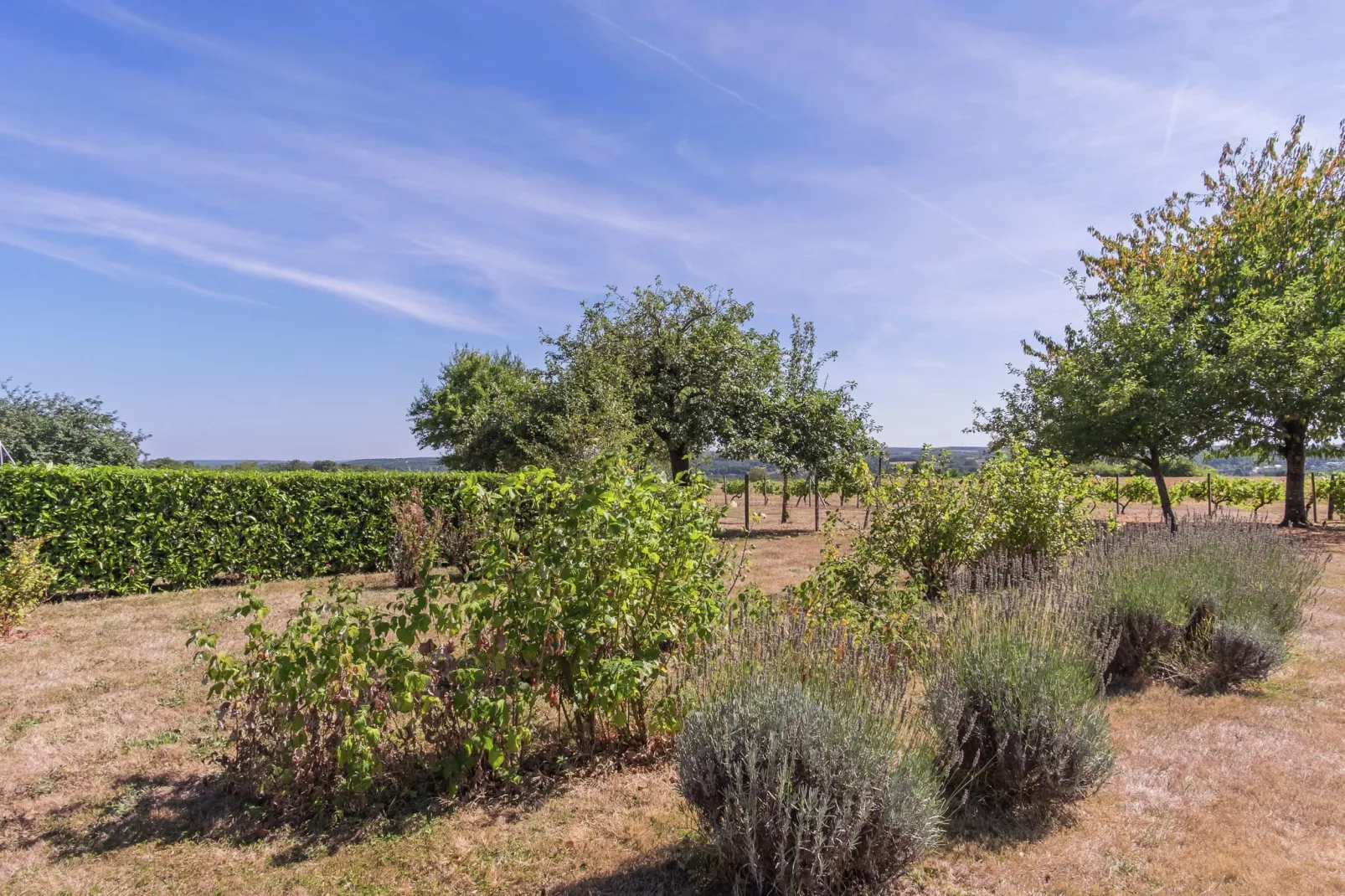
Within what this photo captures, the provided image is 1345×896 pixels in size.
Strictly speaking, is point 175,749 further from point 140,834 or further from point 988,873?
point 988,873

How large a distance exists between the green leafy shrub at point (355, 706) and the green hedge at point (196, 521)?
6.13m

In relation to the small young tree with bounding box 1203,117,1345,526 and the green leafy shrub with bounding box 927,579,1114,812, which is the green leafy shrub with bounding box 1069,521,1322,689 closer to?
the green leafy shrub with bounding box 927,579,1114,812

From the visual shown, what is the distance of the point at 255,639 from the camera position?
3.75 m

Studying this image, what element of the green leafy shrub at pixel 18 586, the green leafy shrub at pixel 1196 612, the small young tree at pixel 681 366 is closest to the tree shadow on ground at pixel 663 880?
the green leafy shrub at pixel 1196 612

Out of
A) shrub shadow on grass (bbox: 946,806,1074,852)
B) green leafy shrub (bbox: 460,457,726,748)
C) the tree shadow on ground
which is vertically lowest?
the tree shadow on ground

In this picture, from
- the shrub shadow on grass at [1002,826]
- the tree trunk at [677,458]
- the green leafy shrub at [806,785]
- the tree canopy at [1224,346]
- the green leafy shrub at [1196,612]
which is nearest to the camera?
the green leafy shrub at [806,785]

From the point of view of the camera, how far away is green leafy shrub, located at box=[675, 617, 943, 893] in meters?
2.54

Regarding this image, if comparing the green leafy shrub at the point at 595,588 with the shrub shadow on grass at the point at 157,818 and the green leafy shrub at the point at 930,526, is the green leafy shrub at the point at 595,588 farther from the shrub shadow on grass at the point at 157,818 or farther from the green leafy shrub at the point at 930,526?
the green leafy shrub at the point at 930,526

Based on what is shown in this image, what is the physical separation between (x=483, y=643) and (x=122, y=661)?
5.00 metres

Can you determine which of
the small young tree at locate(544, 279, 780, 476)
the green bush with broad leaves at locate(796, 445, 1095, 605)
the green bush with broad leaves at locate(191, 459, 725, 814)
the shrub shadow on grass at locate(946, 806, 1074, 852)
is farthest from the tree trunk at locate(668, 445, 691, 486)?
the shrub shadow on grass at locate(946, 806, 1074, 852)

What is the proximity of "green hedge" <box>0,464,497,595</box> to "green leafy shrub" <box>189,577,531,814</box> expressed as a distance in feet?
20.1

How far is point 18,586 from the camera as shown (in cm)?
746

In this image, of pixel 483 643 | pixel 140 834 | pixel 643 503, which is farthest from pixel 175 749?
pixel 643 503

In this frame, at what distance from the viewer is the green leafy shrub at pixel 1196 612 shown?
5203 millimetres
